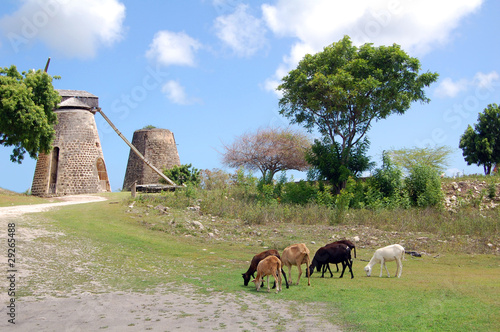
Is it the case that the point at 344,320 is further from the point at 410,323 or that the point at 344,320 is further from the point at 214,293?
the point at 214,293

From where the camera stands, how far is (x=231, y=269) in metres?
11.3

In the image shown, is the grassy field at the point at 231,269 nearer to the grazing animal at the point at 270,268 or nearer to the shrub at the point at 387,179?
the grazing animal at the point at 270,268

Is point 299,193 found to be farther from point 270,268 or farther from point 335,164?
point 270,268

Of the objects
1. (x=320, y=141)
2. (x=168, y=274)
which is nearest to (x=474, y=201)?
(x=320, y=141)

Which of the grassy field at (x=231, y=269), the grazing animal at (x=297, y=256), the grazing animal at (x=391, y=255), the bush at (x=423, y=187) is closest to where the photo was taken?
the grassy field at (x=231, y=269)

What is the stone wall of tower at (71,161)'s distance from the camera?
33594 millimetres

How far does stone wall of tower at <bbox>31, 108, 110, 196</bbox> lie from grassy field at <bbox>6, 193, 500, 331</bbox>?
15.5 meters

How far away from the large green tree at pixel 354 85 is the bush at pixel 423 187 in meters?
4.20

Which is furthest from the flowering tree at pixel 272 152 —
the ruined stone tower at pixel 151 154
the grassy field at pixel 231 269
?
the grassy field at pixel 231 269

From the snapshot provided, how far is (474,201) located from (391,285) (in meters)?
19.6

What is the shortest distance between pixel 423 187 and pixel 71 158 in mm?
25060

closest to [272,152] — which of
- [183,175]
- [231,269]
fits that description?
[183,175]

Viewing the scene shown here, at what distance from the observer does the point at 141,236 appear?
15.1 m

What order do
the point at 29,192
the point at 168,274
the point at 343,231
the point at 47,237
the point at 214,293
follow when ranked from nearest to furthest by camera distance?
the point at 214,293 → the point at 168,274 → the point at 47,237 → the point at 343,231 → the point at 29,192
